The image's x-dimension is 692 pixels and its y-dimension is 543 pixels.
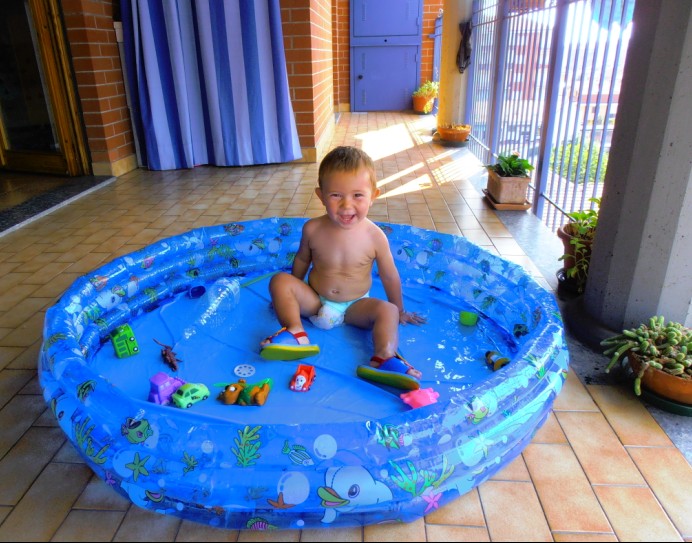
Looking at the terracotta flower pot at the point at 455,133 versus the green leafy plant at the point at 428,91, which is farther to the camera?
the green leafy plant at the point at 428,91

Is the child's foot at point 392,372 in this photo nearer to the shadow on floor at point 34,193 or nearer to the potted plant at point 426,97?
the shadow on floor at point 34,193

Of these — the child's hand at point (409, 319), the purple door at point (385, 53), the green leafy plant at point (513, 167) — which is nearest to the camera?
the child's hand at point (409, 319)

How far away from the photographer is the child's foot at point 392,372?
1.84m

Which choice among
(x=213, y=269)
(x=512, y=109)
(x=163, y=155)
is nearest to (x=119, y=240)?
(x=213, y=269)

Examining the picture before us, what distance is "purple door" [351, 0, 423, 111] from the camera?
10375 millimetres

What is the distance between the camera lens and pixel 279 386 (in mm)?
1949

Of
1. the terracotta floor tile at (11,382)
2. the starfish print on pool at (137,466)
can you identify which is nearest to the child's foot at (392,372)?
the starfish print on pool at (137,466)

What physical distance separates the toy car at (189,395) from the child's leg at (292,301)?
0.34 metres

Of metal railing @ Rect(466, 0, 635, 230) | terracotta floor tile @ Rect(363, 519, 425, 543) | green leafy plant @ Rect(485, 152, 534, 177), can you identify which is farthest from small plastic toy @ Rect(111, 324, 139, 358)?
green leafy plant @ Rect(485, 152, 534, 177)

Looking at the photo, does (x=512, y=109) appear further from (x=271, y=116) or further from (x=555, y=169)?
(x=271, y=116)

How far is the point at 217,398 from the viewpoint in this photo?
186 cm

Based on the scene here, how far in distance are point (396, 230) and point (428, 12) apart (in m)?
9.14

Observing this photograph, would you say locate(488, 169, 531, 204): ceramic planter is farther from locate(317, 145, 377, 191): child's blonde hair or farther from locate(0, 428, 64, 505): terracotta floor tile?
locate(0, 428, 64, 505): terracotta floor tile

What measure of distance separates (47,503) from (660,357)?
6.57 feet
